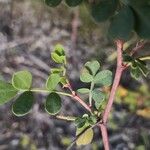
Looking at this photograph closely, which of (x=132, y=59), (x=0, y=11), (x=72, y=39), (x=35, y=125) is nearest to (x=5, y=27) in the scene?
(x=0, y=11)

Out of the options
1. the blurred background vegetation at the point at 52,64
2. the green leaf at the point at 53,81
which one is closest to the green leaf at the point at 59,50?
the green leaf at the point at 53,81

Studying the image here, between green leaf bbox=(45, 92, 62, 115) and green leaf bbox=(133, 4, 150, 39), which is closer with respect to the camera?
green leaf bbox=(133, 4, 150, 39)

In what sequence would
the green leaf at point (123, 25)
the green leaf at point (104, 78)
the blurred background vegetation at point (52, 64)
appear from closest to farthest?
the green leaf at point (123, 25)
the green leaf at point (104, 78)
the blurred background vegetation at point (52, 64)

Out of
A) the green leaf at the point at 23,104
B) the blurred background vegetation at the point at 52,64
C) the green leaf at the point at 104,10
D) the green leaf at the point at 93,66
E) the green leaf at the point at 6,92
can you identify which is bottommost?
the blurred background vegetation at the point at 52,64

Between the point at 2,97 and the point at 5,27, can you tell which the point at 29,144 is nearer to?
the point at 5,27

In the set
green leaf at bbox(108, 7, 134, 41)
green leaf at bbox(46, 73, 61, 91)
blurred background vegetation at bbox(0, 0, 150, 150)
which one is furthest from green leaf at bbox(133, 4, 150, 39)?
blurred background vegetation at bbox(0, 0, 150, 150)

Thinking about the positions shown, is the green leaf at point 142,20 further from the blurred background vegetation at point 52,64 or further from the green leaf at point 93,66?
the blurred background vegetation at point 52,64

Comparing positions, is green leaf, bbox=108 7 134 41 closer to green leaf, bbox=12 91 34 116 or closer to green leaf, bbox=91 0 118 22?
green leaf, bbox=91 0 118 22
